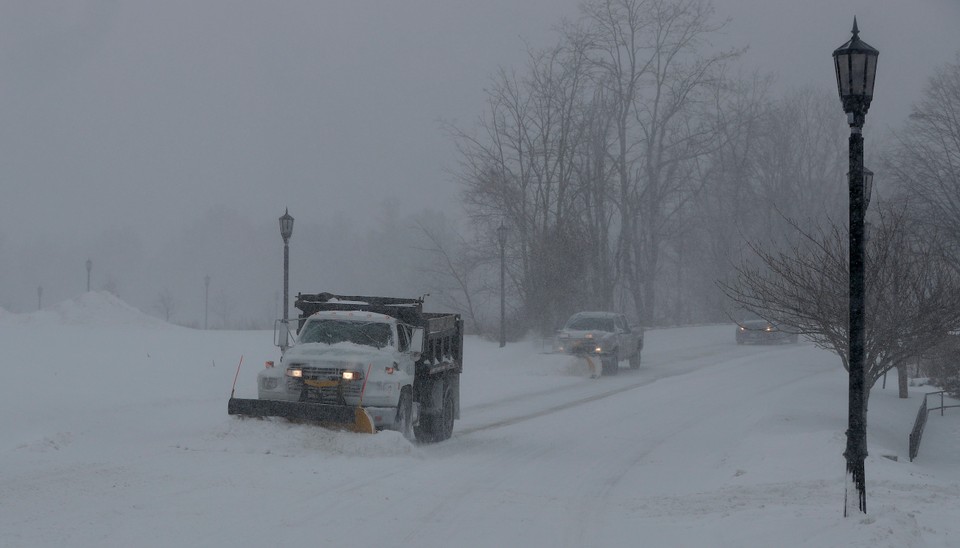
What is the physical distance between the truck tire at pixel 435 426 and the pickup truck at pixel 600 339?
1546 centimetres

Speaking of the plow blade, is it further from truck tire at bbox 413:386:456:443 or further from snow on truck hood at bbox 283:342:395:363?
truck tire at bbox 413:386:456:443

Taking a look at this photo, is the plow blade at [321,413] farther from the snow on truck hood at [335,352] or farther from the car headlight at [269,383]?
the snow on truck hood at [335,352]

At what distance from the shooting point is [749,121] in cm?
6594

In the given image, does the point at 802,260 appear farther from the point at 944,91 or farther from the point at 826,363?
the point at 944,91

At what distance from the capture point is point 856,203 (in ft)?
30.0

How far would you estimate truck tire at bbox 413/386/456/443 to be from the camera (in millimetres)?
15727

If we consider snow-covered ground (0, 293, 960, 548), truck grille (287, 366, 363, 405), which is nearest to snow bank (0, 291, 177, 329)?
snow-covered ground (0, 293, 960, 548)

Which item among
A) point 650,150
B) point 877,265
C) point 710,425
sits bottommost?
point 710,425

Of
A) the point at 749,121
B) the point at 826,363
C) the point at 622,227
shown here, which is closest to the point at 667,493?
the point at 826,363

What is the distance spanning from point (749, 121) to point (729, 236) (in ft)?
43.5

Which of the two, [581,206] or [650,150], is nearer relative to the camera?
[581,206]

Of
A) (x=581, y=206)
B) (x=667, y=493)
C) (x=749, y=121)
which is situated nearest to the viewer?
(x=667, y=493)

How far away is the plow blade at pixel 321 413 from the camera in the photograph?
43.1ft

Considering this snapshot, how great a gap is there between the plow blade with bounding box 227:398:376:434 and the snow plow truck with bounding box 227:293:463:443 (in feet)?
0.04
